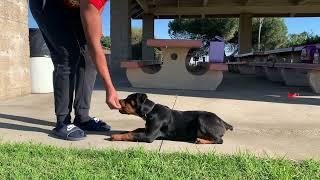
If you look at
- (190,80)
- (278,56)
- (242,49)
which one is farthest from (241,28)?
(190,80)

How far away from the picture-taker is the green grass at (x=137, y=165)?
306cm

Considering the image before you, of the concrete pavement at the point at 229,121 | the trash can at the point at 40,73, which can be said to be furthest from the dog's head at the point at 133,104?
the trash can at the point at 40,73

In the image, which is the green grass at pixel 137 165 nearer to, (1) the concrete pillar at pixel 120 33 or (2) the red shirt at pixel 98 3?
(2) the red shirt at pixel 98 3

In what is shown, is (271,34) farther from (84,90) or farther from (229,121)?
(84,90)

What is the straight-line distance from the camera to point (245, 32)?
92.5ft

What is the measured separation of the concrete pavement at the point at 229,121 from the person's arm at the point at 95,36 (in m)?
0.53

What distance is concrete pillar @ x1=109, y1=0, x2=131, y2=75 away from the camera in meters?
18.4

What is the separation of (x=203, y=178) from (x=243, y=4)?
75.5 ft

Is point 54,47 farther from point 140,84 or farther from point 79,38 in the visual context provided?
point 140,84

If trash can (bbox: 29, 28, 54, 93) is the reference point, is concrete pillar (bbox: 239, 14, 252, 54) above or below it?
above

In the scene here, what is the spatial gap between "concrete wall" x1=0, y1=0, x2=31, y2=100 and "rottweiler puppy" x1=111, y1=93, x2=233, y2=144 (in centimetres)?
364

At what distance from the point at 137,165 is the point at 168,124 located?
1050 mm

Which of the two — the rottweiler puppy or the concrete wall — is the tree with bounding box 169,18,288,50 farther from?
the rottweiler puppy

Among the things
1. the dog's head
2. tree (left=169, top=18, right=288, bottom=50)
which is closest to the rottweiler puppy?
the dog's head
